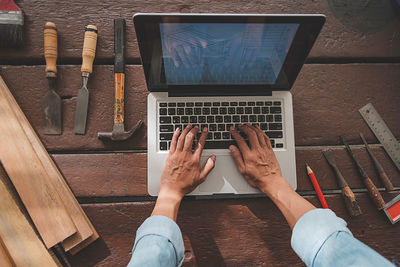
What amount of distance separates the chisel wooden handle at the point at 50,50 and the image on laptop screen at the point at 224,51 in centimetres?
38

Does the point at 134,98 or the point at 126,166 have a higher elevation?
the point at 134,98

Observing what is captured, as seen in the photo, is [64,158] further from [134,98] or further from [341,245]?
[341,245]

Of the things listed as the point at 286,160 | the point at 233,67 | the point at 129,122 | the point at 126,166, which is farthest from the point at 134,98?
the point at 286,160

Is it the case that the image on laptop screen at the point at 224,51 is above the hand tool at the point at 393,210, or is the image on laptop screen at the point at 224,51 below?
above

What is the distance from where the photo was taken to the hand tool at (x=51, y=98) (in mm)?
754

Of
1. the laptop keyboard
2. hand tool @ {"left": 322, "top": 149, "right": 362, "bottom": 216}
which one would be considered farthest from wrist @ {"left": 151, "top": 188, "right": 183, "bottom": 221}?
hand tool @ {"left": 322, "top": 149, "right": 362, "bottom": 216}

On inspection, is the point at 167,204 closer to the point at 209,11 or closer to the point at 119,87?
the point at 119,87

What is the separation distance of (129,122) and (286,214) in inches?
22.2

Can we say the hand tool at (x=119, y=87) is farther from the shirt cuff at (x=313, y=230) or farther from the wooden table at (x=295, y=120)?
the shirt cuff at (x=313, y=230)

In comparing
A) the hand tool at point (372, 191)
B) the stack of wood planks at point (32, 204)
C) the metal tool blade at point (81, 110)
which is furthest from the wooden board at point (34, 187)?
the hand tool at point (372, 191)

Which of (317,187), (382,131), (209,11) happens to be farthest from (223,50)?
(382,131)

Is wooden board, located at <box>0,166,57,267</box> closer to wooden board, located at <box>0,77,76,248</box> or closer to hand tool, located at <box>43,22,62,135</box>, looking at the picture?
wooden board, located at <box>0,77,76,248</box>

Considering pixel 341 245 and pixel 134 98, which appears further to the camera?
pixel 134 98

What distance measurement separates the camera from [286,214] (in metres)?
0.69
